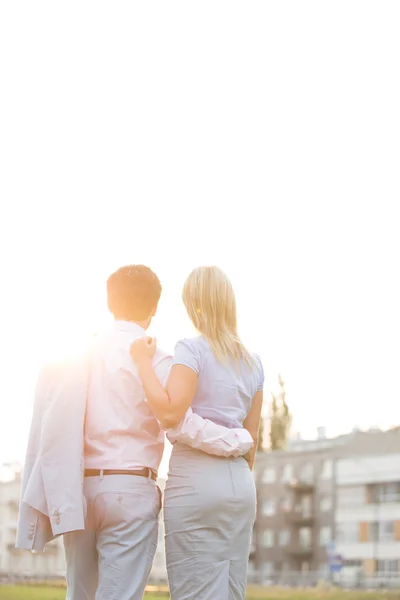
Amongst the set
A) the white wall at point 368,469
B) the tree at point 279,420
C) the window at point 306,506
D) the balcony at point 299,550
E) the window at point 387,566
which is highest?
the tree at point 279,420

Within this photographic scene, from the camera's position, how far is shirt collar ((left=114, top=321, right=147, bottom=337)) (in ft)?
9.37

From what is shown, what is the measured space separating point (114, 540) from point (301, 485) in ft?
196

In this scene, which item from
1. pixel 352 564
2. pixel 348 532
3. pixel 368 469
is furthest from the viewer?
pixel 348 532

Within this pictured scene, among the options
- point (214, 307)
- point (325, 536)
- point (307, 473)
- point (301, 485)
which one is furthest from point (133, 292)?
point (301, 485)

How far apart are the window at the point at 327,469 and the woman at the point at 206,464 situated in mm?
57014

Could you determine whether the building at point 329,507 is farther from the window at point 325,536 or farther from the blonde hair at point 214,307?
the blonde hair at point 214,307

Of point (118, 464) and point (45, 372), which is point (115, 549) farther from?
point (45, 372)

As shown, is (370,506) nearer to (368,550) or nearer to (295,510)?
(368,550)

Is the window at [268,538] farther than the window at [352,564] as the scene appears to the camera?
Yes

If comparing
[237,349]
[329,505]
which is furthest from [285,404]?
[237,349]

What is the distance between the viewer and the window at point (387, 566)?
52.7 m

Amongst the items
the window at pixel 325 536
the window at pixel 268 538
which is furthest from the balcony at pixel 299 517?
the window at pixel 268 538

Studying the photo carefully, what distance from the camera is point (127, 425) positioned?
2.72 m

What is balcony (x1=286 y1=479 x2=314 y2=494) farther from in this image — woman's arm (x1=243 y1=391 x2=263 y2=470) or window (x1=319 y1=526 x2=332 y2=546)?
woman's arm (x1=243 y1=391 x2=263 y2=470)
